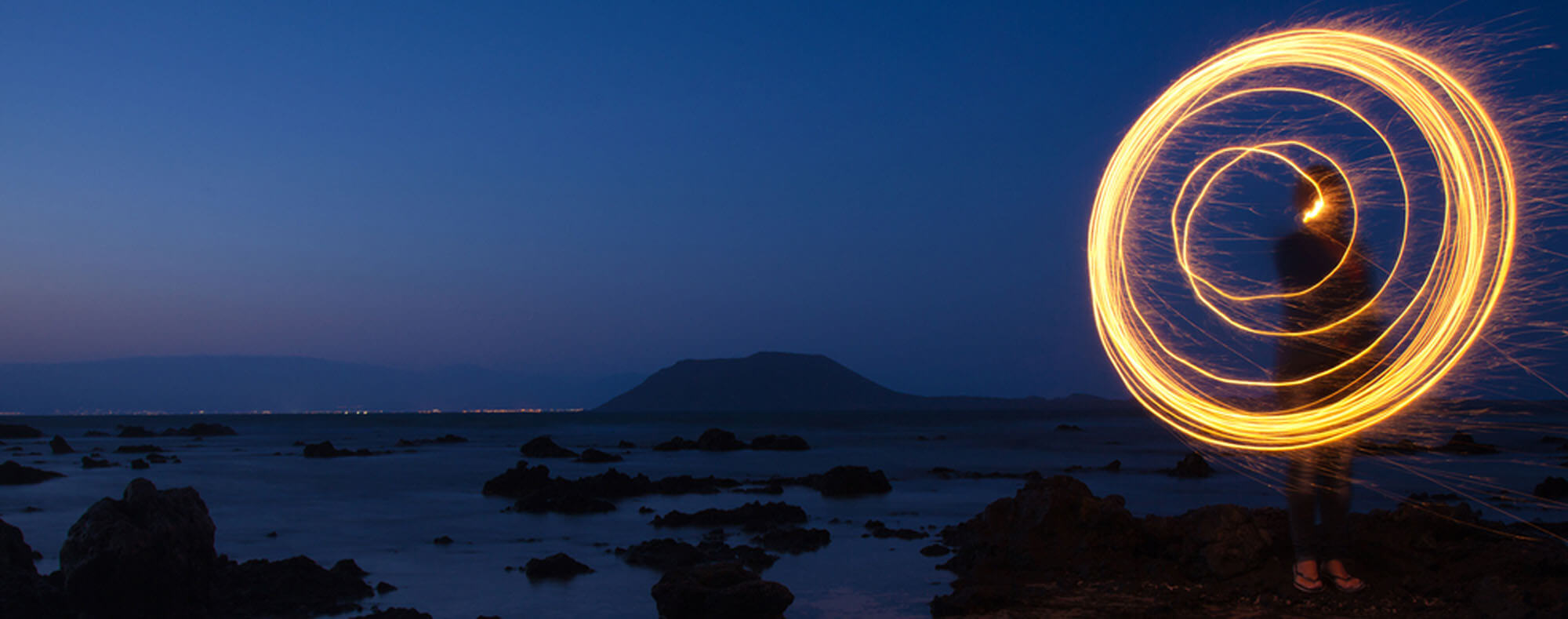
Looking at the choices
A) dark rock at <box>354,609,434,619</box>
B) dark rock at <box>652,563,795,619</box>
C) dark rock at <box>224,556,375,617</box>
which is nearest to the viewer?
dark rock at <box>652,563,795,619</box>

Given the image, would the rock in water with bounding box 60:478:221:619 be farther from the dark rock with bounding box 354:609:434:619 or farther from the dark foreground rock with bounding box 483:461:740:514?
the dark foreground rock with bounding box 483:461:740:514

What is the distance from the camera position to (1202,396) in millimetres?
8102

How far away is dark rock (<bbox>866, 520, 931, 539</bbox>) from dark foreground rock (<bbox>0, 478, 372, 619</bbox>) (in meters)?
5.47

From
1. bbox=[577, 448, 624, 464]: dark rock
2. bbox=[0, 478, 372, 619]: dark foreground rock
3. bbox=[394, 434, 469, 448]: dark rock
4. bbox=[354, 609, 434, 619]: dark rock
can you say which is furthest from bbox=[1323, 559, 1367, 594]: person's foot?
bbox=[394, 434, 469, 448]: dark rock

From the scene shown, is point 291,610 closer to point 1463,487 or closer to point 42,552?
point 42,552

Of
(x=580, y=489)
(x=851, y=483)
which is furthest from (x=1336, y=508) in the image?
(x=580, y=489)

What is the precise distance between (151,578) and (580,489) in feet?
30.8

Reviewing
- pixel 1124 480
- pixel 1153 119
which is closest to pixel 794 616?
pixel 1153 119

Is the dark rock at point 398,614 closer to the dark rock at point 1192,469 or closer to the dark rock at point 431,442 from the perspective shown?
the dark rock at point 1192,469

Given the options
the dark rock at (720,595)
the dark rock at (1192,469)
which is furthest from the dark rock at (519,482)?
the dark rock at (1192,469)

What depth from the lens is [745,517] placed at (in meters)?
12.5

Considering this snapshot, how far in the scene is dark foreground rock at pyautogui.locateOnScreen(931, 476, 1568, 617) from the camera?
5.84 meters

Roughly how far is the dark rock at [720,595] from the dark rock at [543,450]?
27.4 m

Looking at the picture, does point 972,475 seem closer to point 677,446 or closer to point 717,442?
point 717,442
